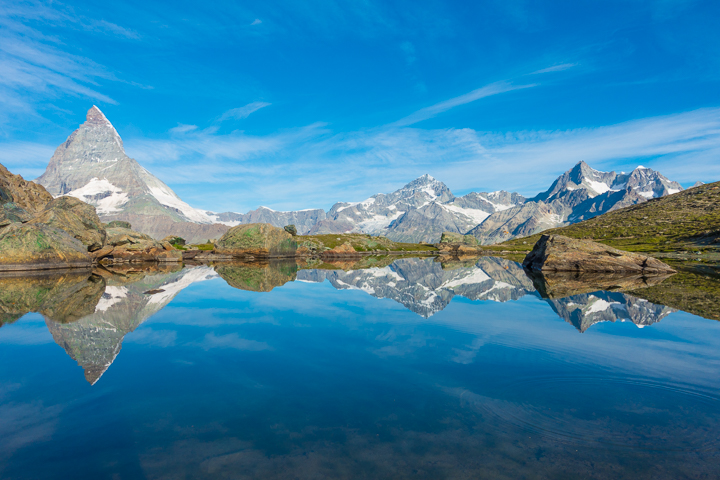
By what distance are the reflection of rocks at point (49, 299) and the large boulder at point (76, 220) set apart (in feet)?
73.6

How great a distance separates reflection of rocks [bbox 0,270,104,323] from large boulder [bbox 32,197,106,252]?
2243cm

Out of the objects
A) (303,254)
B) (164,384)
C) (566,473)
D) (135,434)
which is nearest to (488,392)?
(566,473)

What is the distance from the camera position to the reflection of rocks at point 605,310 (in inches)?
589

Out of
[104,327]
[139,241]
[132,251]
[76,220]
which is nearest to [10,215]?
[76,220]

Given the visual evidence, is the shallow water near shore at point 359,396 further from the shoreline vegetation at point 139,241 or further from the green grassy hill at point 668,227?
the green grassy hill at point 668,227

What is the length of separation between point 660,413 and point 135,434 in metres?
9.53

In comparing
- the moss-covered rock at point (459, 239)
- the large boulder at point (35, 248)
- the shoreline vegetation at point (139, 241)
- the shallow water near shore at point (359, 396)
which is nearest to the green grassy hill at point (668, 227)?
the shoreline vegetation at point (139, 241)

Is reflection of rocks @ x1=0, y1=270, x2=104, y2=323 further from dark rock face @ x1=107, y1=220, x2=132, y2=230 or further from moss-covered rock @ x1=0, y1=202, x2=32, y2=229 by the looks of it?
dark rock face @ x1=107, y1=220, x2=132, y2=230

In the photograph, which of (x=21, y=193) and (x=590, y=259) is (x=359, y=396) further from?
(x=21, y=193)

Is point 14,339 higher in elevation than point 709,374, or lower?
lower

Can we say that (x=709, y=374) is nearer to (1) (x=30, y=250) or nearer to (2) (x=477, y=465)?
(2) (x=477, y=465)

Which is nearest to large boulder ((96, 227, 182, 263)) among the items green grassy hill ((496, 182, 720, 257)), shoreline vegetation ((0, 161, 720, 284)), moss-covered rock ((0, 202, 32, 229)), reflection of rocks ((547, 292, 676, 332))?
shoreline vegetation ((0, 161, 720, 284))

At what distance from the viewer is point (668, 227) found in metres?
138

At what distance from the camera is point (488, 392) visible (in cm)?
770
